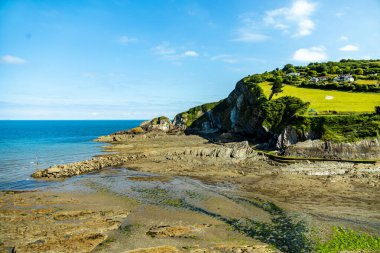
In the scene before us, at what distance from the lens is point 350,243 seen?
66.0 ft

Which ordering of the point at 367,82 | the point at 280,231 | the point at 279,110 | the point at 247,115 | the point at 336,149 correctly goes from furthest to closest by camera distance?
the point at 247,115
the point at 367,82
the point at 279,110
the point at 336,149
the point at 280,231

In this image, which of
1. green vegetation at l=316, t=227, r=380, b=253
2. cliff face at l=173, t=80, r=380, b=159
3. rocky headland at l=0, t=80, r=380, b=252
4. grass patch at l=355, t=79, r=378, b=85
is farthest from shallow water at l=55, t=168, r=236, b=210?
grass patch at l=355, t=79, r=378, b=85

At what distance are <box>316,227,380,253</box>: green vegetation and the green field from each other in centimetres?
4352

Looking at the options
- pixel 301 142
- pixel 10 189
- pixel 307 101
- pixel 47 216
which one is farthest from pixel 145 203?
pixel 307 101

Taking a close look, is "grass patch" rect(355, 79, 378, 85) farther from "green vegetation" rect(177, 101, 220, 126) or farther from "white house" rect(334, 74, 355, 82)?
"green vegetation" rect(177, 101, 220, 126)

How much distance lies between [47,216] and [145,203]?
9147mm

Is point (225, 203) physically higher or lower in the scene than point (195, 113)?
lower

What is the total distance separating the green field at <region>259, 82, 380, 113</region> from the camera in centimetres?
6053

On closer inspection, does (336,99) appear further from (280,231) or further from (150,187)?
(280,231)

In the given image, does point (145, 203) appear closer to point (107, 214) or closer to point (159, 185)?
point (107, 214)

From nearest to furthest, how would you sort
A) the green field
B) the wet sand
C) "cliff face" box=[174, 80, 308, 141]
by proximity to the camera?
the wet sand
the green field
"cliff face" box=[174, 80, 308, 141]

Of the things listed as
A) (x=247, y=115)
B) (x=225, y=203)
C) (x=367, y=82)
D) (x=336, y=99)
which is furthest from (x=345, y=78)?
(x=225, y=203)

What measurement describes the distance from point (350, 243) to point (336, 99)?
54.3 meters

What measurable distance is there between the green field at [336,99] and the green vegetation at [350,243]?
4352 cm
